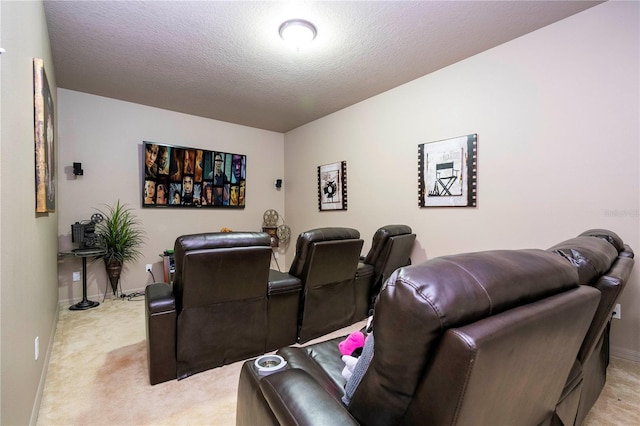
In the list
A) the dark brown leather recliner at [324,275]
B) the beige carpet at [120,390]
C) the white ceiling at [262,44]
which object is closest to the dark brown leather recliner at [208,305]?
the beige carpet at [120,390]

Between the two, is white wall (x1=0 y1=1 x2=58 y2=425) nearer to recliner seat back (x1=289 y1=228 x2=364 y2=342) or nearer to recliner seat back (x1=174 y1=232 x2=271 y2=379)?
recliner seat back (x1=174 y1=232 x2=271 y2=379)

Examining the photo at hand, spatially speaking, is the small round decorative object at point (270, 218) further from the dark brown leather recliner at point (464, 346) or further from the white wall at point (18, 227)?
the dark brown leather recliner at point (464, 346)

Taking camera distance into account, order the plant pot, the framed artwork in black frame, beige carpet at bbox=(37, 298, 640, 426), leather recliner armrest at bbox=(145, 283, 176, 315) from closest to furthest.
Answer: beige carpet at bbox=(37, 298, 640, 426), leather recliner armrest at bbox=(145, 283, 176, 315), the plant pot, the framed artwork in black frame

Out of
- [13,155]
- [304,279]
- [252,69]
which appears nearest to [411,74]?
[252,69]

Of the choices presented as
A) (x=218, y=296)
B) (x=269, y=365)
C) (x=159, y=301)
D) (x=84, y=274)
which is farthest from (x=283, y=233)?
(x=269, y=365)

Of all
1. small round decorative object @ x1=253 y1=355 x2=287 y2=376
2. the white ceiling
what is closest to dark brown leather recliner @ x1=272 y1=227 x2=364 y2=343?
small round decorative object @ x1=253 y1=355 x2=287 y2=376

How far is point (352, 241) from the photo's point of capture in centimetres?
250

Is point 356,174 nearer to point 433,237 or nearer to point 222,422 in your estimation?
point 433,237

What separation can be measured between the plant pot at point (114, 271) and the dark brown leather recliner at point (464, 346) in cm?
393

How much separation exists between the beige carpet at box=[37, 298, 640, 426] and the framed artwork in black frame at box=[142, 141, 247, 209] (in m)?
2.37

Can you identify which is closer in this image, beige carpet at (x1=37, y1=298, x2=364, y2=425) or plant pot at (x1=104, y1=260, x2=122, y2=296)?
beige carpet at (x1=37, y1=298, x2=364, y2=425)

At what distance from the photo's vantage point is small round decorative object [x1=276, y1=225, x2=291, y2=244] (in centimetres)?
562

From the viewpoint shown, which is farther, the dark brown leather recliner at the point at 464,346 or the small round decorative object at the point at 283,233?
the small round decorative object at the point at 283,233

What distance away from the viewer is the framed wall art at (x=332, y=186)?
4.55 m
